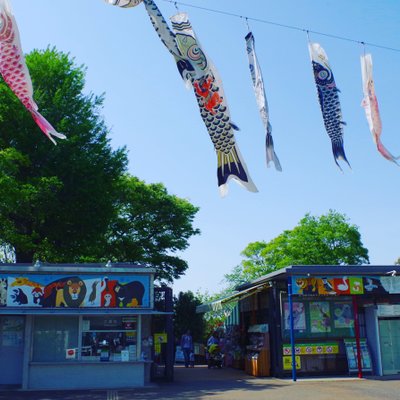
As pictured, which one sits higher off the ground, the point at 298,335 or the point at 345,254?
the point at 345,254

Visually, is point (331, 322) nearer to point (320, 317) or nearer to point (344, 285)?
point (320, 317)

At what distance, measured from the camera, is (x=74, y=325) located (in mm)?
15930

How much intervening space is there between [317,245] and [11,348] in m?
36.2

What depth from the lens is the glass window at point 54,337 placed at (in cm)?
1565

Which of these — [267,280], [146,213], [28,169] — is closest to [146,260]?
[146,213]

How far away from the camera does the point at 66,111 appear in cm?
2453

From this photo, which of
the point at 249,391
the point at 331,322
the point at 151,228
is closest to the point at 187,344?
the point at 331,322

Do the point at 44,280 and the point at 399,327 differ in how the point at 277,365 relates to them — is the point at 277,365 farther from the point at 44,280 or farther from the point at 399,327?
the point at 44,280

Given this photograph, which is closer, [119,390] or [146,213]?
[119,390]

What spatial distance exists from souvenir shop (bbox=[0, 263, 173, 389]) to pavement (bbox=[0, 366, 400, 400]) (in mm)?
840

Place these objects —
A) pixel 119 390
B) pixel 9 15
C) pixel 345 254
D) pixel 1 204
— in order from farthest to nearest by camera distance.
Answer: pixel 345 254, pixel 1 204, pixel 119 390, pixel 9 15

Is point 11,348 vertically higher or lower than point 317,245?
lower

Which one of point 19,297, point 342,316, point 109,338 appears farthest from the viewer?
point 342,316

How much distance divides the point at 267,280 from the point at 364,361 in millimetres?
4089
